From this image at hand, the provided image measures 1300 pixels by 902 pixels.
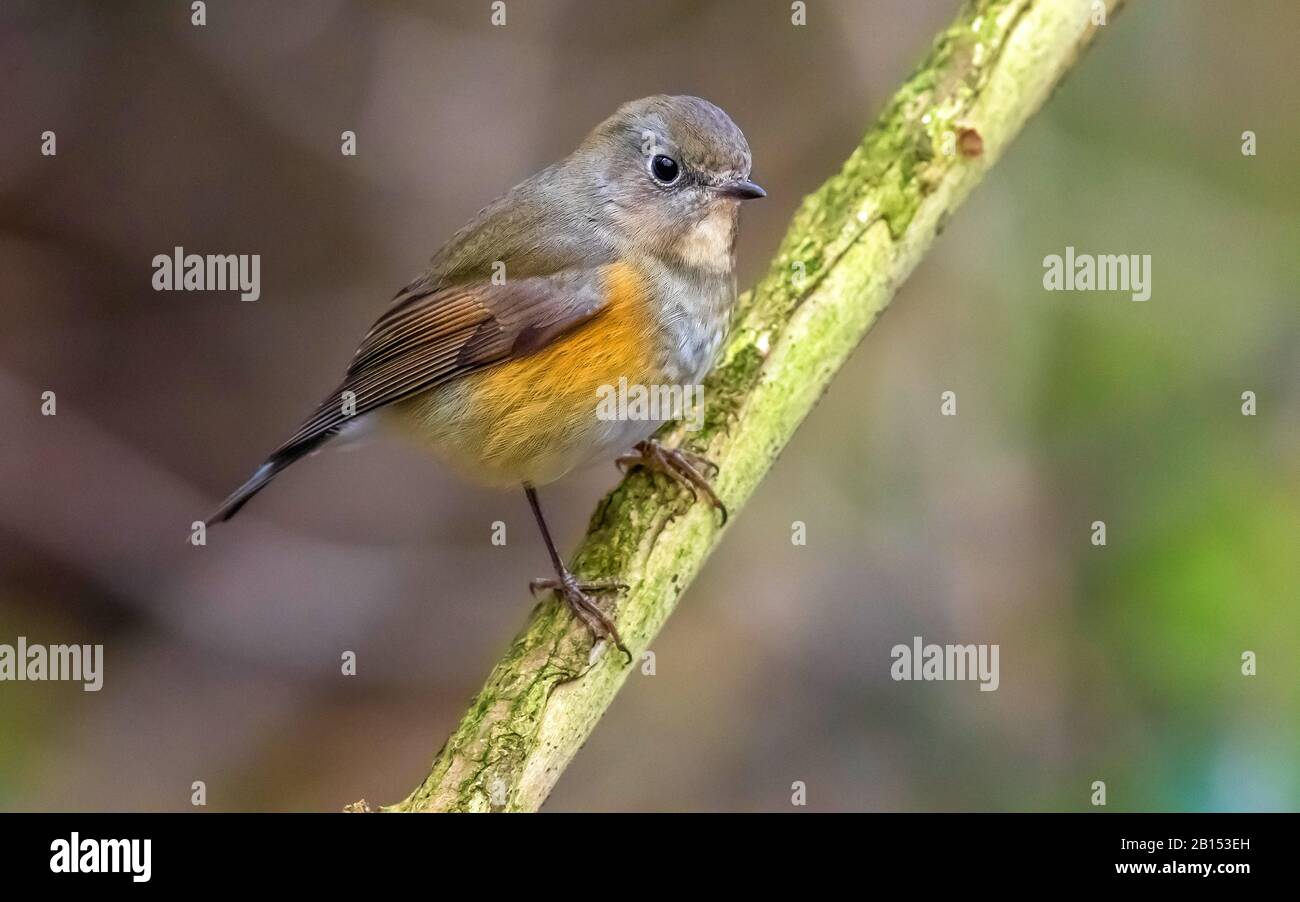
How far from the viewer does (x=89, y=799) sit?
5.30 metres

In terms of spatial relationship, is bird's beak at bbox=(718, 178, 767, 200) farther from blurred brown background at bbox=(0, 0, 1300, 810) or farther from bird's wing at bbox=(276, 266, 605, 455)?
blurred brown background at bbox=(0, 0, 1300, 810)

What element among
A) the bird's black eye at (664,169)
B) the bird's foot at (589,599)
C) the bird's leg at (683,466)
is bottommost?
the bird's foot at (589,599)

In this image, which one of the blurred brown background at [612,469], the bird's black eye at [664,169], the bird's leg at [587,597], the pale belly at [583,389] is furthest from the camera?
the blurred brown background at [612,469]

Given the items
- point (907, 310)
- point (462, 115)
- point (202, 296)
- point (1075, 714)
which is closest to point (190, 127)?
point (202, 296)

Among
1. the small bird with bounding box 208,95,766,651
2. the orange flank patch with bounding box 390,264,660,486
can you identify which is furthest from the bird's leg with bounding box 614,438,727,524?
the orange flank patch with bounding box 390,264,660,486

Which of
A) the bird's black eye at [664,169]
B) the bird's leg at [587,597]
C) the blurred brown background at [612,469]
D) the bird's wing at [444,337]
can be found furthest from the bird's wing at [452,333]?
the blurred brown background at [612,469]

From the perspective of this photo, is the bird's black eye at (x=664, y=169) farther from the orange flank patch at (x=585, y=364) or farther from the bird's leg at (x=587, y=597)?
the bird's leg at (x=587, y=597)

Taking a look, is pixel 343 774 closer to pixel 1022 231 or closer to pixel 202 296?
pixel 202 296

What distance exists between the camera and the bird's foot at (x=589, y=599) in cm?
308

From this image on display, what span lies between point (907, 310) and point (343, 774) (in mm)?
3446

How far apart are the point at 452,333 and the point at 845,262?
1191 mm

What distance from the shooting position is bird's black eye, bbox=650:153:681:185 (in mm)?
3664

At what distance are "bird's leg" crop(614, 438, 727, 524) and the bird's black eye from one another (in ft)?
2.66
